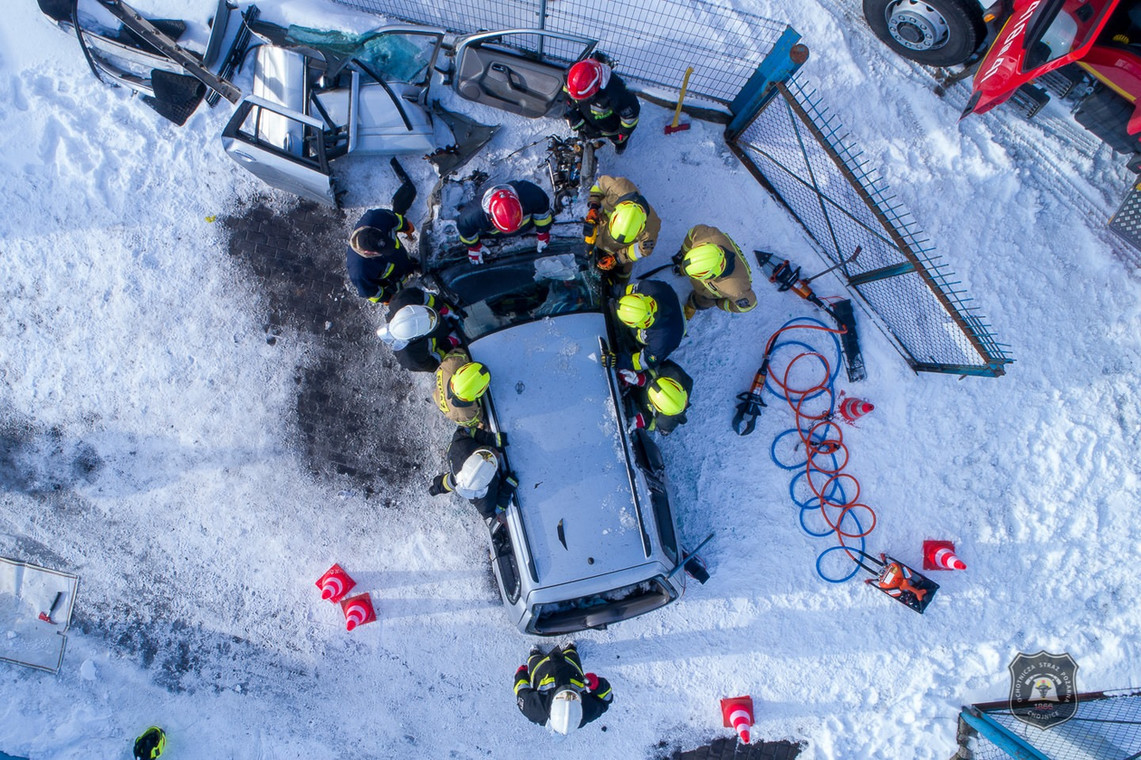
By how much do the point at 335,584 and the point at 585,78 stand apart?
5356 millimetres

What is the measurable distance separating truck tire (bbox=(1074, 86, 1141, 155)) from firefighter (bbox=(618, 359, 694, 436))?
4812mm

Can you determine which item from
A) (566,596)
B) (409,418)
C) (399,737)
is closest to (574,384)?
(566,596)

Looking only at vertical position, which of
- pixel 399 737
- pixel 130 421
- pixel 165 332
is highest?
pixel 165 332

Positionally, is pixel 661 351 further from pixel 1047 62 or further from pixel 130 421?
pixel 130 421

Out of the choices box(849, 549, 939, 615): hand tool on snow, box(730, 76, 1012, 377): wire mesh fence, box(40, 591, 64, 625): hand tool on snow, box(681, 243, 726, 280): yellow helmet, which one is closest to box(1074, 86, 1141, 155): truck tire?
box(730, 76, 1012, 377): wire mesh fence

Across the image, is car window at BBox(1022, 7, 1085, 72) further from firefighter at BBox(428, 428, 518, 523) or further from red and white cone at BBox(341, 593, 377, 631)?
red and white cone at BBox(341, 593, 377, 631)

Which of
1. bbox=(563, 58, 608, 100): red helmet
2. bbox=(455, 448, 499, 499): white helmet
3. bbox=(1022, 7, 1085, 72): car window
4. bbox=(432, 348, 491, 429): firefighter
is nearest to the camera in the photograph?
bbox=(455, 448, 499, 499): white helmet

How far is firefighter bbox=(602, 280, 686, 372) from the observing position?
5.48 m

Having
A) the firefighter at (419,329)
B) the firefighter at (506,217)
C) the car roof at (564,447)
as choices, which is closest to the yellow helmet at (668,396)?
the car roof at (564,447)

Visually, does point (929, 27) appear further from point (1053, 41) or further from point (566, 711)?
point (566, 711)

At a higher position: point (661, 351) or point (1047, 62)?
point (1047, 62)

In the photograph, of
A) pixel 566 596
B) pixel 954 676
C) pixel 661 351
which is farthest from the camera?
pixel 954 676

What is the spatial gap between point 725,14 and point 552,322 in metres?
3.87

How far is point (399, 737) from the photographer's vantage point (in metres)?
6.75
